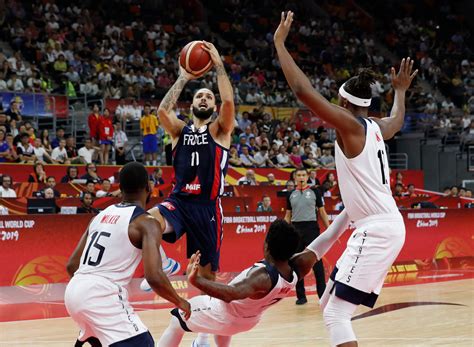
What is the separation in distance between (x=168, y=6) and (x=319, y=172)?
12.2m

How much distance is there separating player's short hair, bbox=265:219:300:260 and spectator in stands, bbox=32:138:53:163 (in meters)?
13.2

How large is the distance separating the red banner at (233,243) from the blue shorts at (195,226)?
5.96 meters

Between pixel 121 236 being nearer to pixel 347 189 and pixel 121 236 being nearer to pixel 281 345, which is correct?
pixel 347 189

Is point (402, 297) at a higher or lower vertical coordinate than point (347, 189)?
lower

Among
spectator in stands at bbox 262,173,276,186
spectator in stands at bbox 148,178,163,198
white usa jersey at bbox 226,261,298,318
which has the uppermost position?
white usa jersey at bbox 226,261,298,318

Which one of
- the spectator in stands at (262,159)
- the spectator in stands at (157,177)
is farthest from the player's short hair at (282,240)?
the spectator in stands at (262,159)

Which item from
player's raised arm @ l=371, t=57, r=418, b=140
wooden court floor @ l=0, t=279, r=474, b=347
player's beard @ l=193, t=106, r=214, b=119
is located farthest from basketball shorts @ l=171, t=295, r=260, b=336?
wooden court floor @ l=0, t=279, r=474, b=347

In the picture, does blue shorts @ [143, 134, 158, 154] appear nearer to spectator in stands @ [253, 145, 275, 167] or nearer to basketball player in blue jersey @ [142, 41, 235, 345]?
spectator in stands @ [253, 145, 275, 167]

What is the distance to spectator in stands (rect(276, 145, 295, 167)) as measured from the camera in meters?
23.0

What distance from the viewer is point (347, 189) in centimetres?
623

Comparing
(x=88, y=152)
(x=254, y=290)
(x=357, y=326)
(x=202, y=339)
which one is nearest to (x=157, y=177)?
(x=88, y=152)

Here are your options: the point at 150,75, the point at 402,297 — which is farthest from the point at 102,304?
the point at 150,75

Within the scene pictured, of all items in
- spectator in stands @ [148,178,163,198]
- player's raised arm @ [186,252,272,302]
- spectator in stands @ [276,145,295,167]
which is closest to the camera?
player's raised arm @ [186,252,272,302]

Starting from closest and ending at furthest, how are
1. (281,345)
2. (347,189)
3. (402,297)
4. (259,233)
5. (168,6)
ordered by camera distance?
(347,189) < (281,345) < (402,297) < (259,233) < (168,6)
